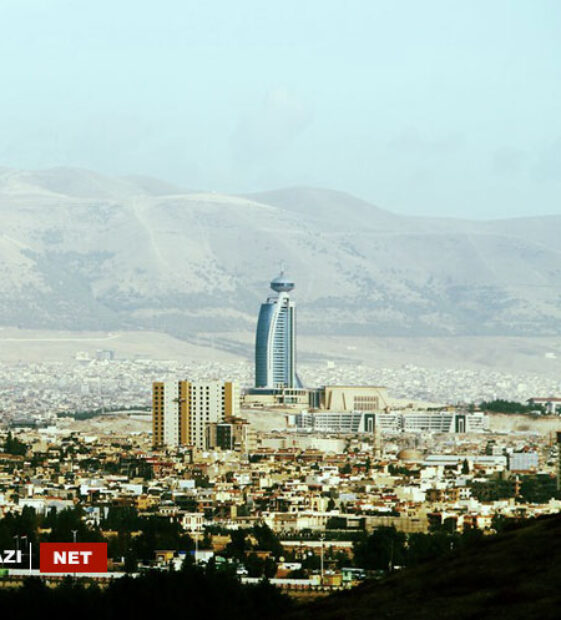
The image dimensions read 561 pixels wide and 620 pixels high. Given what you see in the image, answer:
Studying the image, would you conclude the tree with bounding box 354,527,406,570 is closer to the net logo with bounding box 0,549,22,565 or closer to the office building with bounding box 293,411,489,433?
the net logo with bounding box 0,549,22,565

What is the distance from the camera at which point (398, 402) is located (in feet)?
614

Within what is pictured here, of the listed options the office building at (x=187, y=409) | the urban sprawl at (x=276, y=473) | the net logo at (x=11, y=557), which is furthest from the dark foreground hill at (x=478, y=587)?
the office building at (x=187, y=409)

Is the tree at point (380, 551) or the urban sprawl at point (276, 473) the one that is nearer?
the tree at point (380, 551)

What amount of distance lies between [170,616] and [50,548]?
72.9 feet

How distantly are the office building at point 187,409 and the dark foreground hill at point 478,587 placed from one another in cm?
10543

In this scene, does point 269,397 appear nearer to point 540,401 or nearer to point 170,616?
point 540,401

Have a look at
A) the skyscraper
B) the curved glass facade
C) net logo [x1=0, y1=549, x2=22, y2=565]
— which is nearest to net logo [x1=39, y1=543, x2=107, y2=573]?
net logo [x1=0, y1=549, x2=22, y2=565]

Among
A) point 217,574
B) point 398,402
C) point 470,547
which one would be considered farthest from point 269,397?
point 470,547

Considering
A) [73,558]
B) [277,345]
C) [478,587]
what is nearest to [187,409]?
[277,345]

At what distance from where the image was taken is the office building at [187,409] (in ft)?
472

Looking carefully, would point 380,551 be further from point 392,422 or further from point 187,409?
point 392,422

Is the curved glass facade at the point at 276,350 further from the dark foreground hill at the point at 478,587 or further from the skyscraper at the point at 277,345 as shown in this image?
the dark foreground hill at the point at 478,587

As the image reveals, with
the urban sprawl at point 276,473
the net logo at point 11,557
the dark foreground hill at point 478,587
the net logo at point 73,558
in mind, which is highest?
the dark foreground hill at point 478,587

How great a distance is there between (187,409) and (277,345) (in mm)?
48213
